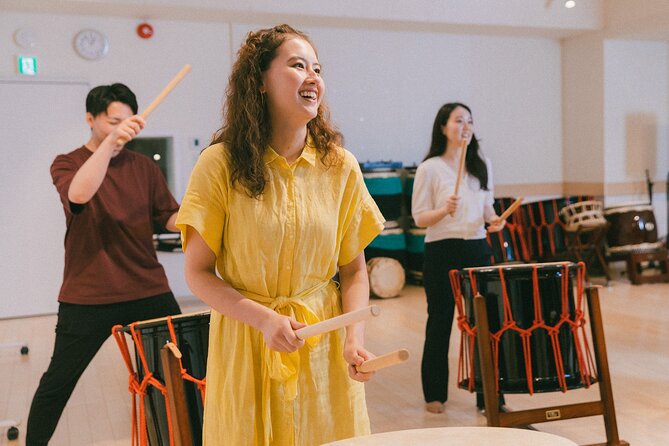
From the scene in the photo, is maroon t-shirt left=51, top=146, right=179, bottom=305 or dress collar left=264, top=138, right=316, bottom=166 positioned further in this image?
maroon t-shirt left=51, top=146, right=179, bottom=305

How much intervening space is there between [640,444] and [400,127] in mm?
4999

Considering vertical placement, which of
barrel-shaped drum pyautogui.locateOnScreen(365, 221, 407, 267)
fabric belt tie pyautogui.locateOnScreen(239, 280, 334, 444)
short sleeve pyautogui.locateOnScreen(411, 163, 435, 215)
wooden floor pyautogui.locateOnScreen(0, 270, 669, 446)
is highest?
short sleeve pyautogui.locateOnScreen(411, 163, 435, 215)

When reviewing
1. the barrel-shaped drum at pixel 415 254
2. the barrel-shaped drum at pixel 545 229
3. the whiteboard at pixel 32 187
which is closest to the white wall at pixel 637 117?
the barrel-shaped drum at pixel 545 229

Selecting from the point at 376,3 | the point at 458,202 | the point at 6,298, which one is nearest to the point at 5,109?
the point at 6,298

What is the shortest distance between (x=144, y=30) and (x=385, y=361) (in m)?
6.02

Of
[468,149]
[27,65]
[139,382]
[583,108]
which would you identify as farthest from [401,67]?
[139,382]

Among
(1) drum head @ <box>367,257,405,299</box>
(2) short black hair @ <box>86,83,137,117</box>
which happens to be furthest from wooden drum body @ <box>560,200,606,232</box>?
(2) short black hair @ <box>86,83,137,117</box>

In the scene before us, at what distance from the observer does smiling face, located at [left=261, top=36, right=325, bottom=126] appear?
1.56 meters

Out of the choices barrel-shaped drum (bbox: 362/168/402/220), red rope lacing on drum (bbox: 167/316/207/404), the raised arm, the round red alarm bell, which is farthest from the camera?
barrel-shaped drum (bbox: 362/168/402/220)

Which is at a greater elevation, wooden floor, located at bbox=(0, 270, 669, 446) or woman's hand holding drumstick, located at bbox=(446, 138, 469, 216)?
woman's hand holding drumstick, located at bbox=(446, 138, 469, 216)

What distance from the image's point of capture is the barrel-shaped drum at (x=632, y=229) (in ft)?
23.7

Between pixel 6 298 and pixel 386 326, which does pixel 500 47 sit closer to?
pixel 386 326

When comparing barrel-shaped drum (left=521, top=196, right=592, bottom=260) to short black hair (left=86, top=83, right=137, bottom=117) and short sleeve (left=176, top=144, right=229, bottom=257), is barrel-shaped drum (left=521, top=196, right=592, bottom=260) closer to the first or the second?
short black hair (left=86, top=83, right=137, bottom=117)

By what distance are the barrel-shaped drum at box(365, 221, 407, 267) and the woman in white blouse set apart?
3323 millimetres
